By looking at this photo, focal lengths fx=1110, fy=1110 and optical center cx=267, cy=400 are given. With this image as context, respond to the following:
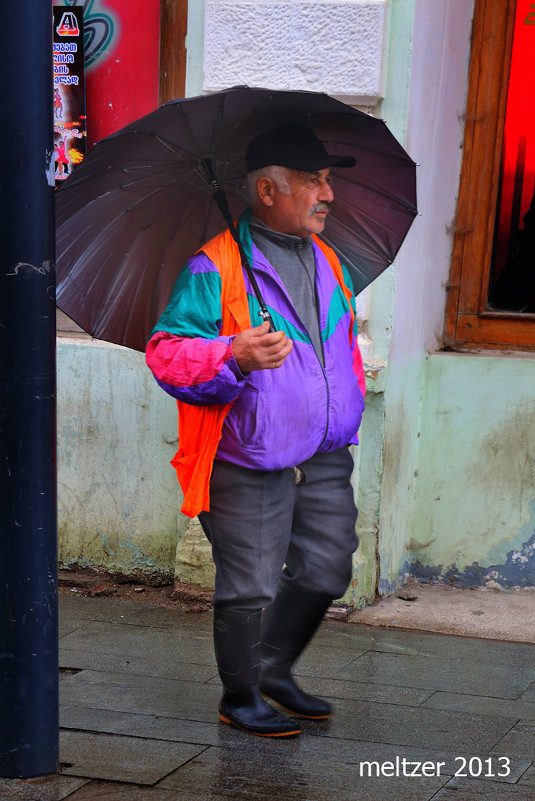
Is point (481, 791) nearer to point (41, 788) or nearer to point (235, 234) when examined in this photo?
point (41, 788)

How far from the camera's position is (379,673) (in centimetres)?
422

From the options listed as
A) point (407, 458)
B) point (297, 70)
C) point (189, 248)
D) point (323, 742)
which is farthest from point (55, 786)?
point (297, 70)

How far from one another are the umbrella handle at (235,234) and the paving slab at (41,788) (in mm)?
1427

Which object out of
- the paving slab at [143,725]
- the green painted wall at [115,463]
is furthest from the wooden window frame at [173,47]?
the paving slab at [143,725]

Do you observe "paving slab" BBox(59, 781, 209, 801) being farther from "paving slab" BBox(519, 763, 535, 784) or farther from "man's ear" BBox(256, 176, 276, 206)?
"man's ear" BBox(256, 176, 276, 206)

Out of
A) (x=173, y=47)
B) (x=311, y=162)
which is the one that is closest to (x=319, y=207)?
(x=311, y=162)

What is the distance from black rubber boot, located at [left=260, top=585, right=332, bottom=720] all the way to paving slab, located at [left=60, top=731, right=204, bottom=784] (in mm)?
390

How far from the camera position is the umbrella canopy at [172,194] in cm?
325

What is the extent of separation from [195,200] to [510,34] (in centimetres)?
236

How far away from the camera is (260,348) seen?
309cm

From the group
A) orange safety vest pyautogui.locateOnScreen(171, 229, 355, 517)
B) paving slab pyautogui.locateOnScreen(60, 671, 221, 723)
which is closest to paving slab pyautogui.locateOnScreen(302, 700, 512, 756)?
paving slab pyautogui.locateOnScreen(60, 671, 221, 723)

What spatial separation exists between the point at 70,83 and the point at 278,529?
285 centimetres

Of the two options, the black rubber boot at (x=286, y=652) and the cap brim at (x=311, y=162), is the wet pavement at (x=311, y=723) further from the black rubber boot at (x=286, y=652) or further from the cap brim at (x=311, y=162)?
the cap brim at (x=311, y=162)

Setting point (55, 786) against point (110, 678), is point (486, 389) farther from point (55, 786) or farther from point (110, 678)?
point (55, 786)
